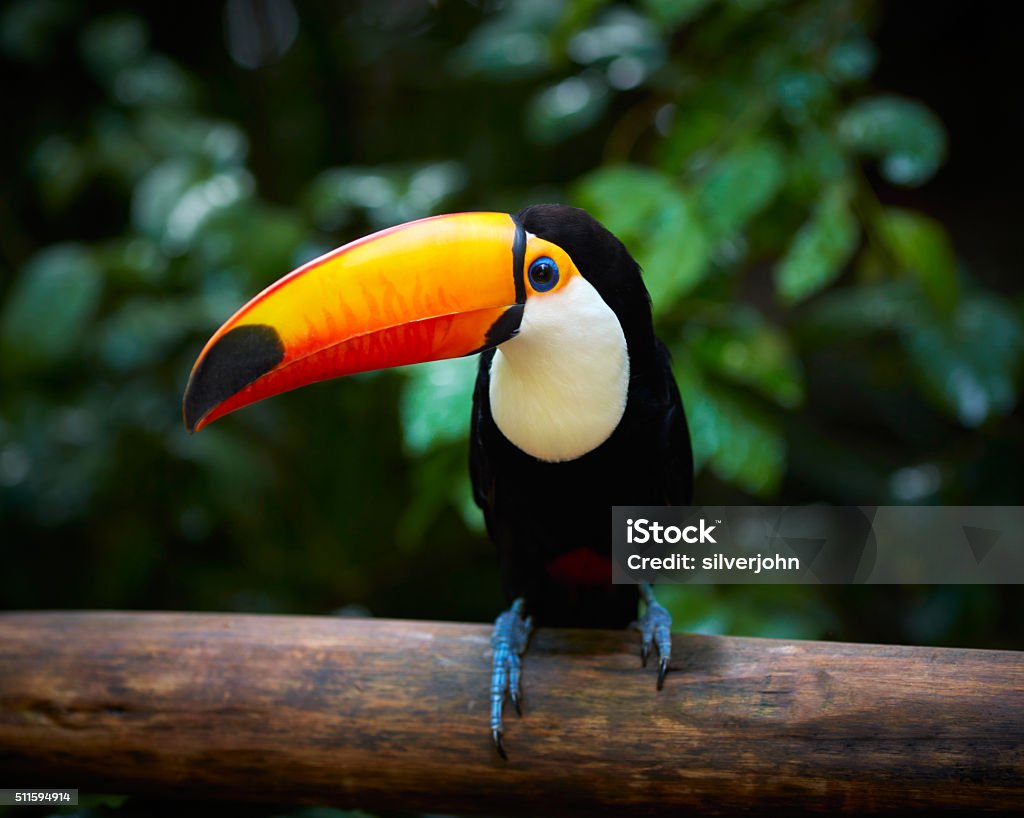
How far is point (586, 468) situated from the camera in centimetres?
139

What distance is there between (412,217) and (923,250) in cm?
111

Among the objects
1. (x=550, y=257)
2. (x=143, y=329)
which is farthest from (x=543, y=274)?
(x=143, y=329)

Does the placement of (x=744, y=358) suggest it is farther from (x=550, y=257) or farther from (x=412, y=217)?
(x=412, y=217)

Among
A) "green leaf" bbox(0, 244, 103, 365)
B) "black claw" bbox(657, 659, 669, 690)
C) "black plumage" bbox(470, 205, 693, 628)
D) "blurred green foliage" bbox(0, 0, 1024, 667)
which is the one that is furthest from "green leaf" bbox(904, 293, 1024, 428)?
"green leaf" bbox(0, 244, 103, 365)

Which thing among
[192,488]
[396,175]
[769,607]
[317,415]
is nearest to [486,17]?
[396,175]

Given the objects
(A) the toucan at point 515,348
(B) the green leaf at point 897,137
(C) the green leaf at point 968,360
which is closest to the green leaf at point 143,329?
(A) the toucan at point 515,348

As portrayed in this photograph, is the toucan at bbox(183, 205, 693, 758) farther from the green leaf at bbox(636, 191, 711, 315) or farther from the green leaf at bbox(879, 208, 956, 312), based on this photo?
the green leaf at bbox(879, 208, 956, 312)

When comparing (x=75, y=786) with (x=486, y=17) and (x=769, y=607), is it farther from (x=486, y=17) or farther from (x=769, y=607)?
(x=486, y=17)

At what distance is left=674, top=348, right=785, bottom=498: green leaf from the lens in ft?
5.64

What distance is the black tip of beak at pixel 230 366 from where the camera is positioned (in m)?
1.25

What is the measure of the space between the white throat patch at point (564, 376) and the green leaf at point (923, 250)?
90 cm

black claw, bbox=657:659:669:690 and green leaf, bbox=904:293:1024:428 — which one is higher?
green leaf, bbox=904:293:1024:428

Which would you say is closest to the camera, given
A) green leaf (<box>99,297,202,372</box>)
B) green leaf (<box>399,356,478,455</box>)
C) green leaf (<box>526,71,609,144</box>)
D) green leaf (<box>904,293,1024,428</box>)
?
green leaf (<box>399,356,478,455</box>)

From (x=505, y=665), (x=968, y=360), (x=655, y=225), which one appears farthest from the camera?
(x=968, y=360)
